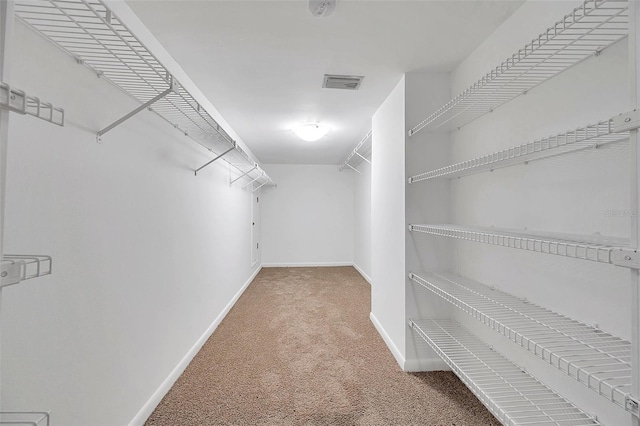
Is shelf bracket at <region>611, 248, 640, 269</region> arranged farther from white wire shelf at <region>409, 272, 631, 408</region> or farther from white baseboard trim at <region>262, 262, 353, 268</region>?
white baseboard trim at <region>262, 262, 353, 268</region>

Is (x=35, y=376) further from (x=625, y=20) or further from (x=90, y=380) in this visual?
(x=625, y=20)

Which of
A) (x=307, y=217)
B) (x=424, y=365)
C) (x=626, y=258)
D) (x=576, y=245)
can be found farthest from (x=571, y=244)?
(x=307, y=217)

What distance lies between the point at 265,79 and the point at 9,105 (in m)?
1.80

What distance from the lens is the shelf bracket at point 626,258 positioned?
69cm

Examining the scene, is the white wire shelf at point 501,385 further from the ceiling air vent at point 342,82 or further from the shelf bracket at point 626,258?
the ceiling air vent at point 342,82

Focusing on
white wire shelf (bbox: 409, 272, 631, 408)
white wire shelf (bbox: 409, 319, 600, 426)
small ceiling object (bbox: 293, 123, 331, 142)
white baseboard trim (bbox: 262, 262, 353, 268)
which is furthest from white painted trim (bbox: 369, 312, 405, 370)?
white baseboard trim (bbox: 262, 262, 353, 268)

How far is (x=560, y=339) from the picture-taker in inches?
42.9

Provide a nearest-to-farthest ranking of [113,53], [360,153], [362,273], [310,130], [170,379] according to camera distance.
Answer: [113,53] → [170,379] → [310,130] → [360,153] → [362,273]

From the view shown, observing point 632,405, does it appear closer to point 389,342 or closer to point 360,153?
point 389,342

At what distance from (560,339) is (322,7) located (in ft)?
5.77

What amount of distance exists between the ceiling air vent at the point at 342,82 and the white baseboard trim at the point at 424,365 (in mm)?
2118

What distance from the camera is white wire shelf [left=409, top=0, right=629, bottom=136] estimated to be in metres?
0.96

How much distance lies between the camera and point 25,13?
0.86 metres

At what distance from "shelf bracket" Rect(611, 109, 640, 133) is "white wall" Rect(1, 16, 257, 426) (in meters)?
1.69
